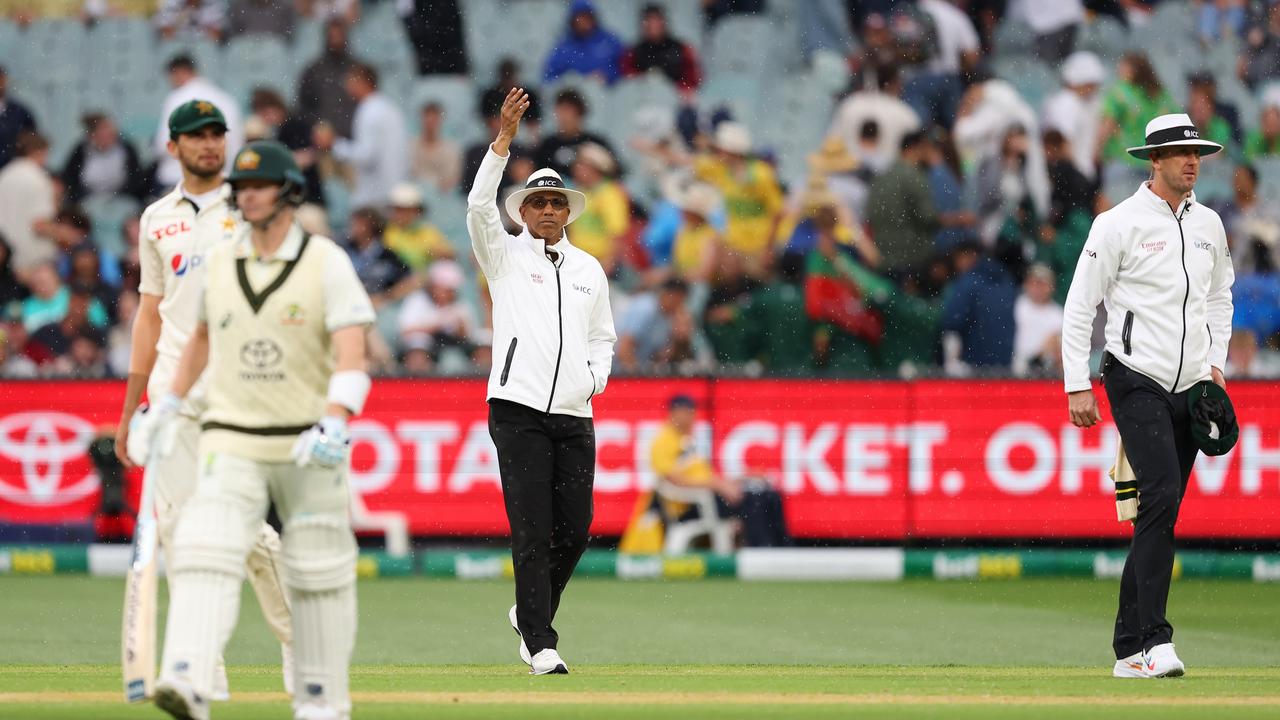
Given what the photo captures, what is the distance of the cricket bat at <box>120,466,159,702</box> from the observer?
7703 millimetres

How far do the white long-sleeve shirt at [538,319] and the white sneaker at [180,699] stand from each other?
3.38 m

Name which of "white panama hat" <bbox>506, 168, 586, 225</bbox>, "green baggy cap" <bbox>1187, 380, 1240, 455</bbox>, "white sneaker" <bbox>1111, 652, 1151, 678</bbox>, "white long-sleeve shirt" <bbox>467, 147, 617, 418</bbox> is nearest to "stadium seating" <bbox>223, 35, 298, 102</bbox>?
"white panama hat" <bbox>506, 168, 586, 225</bbox>

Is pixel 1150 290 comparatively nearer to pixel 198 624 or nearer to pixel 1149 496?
pixel 1149 496

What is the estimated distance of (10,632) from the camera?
497 inches

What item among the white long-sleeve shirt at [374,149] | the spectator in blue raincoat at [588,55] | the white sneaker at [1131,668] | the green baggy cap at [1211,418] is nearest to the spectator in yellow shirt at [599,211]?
the white long-sleeve shirt at [374,149]

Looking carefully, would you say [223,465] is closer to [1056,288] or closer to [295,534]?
[295,534]

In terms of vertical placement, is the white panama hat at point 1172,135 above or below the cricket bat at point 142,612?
above

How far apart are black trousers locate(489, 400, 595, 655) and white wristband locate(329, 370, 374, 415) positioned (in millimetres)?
2884

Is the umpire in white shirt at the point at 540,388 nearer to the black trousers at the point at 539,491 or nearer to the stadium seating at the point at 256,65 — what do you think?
the black trousers at the point at 539,491

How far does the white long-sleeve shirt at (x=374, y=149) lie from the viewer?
2089 centimetres

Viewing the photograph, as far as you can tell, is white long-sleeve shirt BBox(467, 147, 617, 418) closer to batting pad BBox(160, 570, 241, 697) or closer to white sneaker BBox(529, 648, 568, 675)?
white sneaker BBox(529, 648, 568, 675)

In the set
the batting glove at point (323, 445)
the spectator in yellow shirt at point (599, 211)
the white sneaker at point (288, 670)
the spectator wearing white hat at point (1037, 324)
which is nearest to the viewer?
the batting glove at point (323, 445)

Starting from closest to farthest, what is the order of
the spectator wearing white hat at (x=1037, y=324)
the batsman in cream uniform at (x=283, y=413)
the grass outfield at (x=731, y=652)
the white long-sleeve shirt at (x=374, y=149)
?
the batsman in cream uniform at (x=283, y=413) → the grass outfield at (x=731, y=652) → the spectator wearing white hat at (x=1037, y=324) → the white long-sleeve shirt at (x=374, y=149)

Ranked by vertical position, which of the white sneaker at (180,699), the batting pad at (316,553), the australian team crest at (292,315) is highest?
the australian team crest at (292,315)
